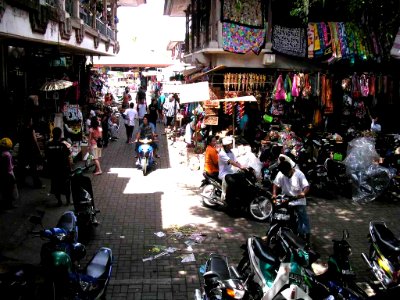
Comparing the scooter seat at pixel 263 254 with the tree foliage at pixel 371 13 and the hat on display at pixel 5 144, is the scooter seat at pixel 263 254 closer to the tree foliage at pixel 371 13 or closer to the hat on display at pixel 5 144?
the hat on display at pixel 5 144

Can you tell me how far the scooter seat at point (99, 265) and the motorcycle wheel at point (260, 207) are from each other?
4.24m

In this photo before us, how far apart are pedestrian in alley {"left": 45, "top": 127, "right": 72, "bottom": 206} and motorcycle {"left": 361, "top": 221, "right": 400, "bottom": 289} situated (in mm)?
6384

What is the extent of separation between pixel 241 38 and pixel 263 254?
10414 mm

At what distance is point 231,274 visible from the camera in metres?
5.26

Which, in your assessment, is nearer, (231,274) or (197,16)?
(231,274)

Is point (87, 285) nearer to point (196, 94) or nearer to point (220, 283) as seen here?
point (220, 283)

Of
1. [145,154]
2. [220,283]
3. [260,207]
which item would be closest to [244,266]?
[220,283]

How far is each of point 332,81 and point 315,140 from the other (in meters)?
2.72

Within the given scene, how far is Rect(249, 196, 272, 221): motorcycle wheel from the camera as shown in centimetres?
925

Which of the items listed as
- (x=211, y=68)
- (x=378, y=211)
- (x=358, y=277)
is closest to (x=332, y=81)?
(x=211, y=68)

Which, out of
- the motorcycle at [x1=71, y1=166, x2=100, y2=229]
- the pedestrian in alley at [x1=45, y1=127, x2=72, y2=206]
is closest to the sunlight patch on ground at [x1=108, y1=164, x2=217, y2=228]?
the motorcycle at [x1=71, y1=166, x2=100, y2=229]

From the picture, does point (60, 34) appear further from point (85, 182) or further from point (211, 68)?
point (211, 68)

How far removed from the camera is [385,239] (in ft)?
20.4

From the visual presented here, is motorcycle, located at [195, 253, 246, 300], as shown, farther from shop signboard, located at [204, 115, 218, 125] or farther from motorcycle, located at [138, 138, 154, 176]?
shop signboard, located at [204, 115, 218, 125]
